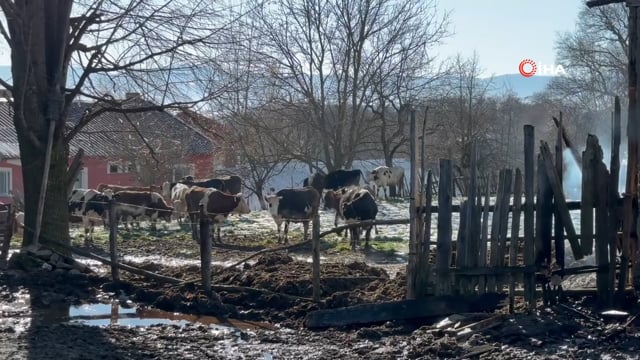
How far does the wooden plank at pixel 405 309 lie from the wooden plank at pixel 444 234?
0.17 meters

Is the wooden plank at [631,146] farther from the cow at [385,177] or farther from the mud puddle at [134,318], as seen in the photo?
the cow at [385,177]

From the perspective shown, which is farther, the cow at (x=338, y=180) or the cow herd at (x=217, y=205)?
the cow at (x=338, y=180)

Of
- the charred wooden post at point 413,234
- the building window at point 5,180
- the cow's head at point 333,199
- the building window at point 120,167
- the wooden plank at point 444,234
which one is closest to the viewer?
the wooden plank at point 444,234

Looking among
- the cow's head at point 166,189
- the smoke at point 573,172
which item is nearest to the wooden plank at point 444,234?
the smoke at point 573,172

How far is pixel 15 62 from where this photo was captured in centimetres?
1527

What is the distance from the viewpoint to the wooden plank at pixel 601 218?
10195mm

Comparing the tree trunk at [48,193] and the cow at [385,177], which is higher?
the cow at [385,177]

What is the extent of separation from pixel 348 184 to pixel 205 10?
18.5 meters

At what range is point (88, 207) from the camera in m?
24.7

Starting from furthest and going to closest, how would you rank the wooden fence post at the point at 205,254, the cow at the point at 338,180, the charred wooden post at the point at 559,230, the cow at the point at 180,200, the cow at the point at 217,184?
the cow at the point at 338,180, the cow at the point at 217,184, the cow at the point at 180,200, the wooden fence post at the point at 205,254, the charred wooden post at the point at 559,230

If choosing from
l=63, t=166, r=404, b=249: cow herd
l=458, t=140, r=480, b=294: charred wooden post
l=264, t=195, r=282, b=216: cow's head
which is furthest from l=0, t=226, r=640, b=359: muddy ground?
l=264, t=195, r=282, b=216: cow's head

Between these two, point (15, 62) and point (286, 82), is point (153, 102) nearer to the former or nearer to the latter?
point (15, 62)

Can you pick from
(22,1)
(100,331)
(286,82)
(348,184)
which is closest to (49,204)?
(22,1)

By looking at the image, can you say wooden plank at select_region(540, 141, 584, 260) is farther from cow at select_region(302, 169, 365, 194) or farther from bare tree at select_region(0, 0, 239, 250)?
cow at select_region(302, 169, 365, 194)
